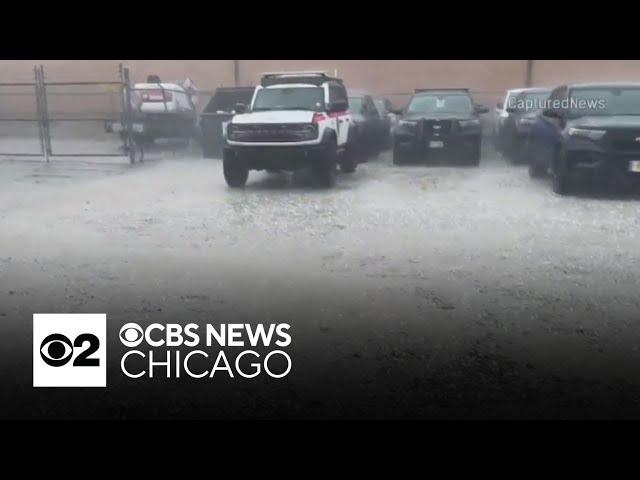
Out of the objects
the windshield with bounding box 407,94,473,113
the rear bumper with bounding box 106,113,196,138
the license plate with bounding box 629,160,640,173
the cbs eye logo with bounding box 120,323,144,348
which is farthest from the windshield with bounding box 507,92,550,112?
the cbs eye logo with bounding box 120,323,144,348

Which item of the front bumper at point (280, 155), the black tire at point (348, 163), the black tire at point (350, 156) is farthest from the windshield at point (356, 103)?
the front bumper at point (280, 155)

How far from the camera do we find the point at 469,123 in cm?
1445

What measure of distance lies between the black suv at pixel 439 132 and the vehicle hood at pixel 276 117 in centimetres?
345

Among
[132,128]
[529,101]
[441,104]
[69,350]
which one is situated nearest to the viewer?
[69,350]

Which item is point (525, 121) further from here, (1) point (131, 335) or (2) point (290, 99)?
(1) point (131, 335)

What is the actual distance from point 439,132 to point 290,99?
3.71m

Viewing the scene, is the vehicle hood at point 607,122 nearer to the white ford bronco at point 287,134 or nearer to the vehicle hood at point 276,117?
the white ford bronco at point 287,134

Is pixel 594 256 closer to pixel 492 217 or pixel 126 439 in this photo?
pixel 492 217

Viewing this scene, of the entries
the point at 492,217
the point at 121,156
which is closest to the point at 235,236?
the point at 492,217

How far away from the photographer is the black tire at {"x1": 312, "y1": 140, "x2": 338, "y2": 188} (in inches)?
454

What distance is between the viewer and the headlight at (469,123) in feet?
47.2

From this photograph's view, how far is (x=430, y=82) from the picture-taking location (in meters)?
21.6

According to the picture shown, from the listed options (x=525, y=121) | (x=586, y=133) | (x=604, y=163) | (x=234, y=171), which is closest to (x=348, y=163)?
(x=234, y=171)

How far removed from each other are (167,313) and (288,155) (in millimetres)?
6419
